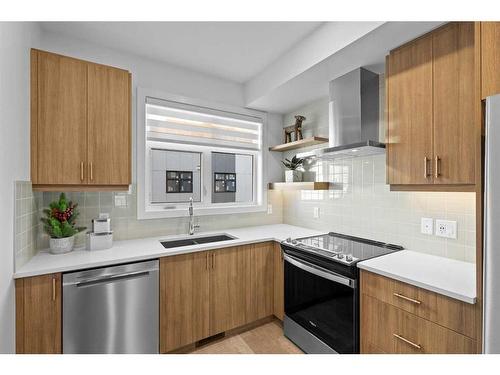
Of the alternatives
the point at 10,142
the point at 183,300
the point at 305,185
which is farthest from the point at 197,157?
the point at 10,142

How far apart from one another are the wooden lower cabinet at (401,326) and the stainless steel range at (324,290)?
7 cm

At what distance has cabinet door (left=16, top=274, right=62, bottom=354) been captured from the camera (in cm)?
140

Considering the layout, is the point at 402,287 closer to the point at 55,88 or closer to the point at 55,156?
the point at 55,156

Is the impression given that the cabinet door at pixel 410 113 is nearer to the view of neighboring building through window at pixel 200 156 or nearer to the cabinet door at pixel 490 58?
the cabinet door at pixel 490 58

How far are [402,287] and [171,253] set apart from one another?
1536 mm

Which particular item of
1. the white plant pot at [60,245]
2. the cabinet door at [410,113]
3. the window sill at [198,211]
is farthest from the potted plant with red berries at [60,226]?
the cabinet door at [410,113]

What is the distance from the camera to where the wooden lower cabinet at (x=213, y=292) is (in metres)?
1.86

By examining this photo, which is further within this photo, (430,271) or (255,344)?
(255,344)

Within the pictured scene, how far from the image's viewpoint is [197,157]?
270 cm

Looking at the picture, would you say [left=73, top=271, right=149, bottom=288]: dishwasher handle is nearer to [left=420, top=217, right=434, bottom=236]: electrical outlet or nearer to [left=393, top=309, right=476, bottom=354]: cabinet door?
[left=393, top=309, right=476, bottom=354]: cabinet door

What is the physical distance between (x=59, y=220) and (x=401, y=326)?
2370mm

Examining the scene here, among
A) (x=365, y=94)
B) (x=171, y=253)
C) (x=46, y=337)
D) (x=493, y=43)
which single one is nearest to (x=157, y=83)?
(x=171, y=253)

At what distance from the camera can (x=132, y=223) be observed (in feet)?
7.39

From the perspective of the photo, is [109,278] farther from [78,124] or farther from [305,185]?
[305,185]
